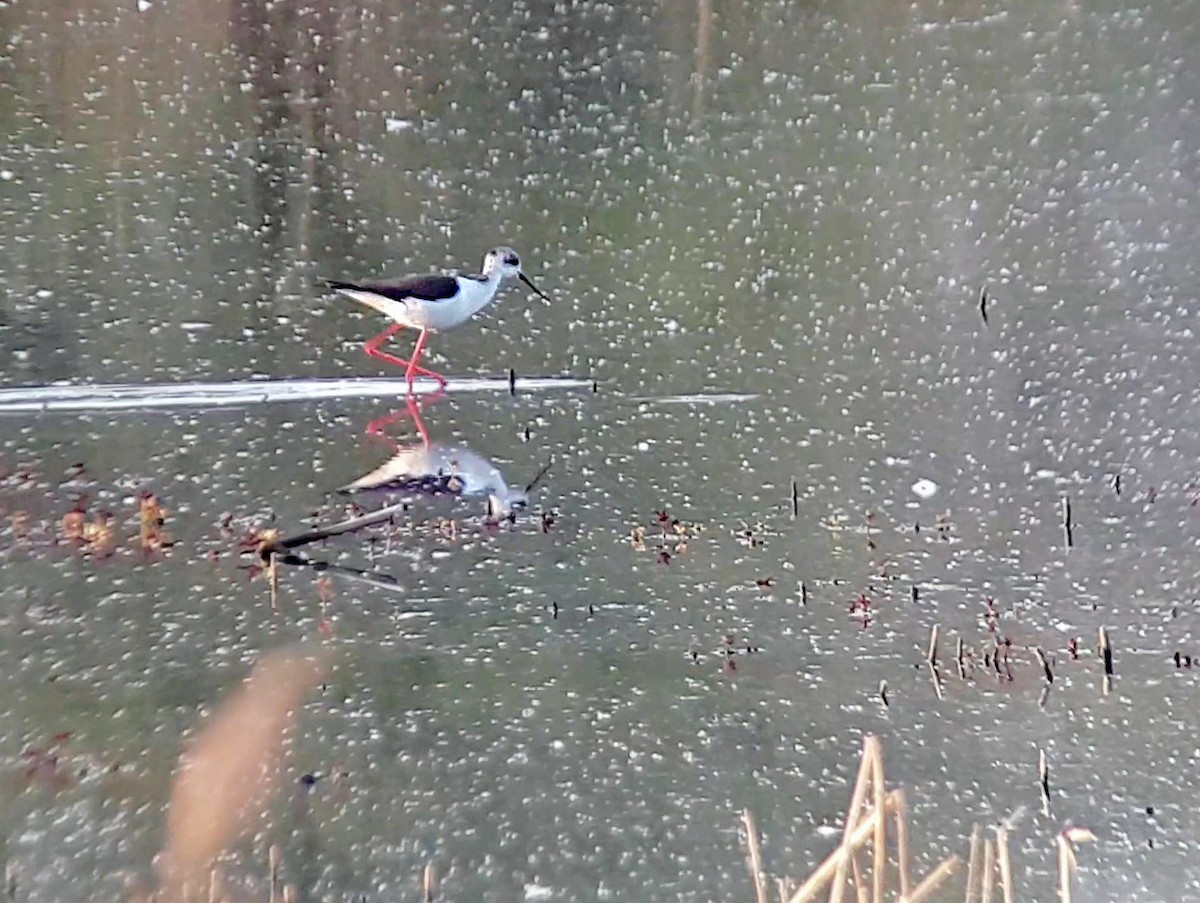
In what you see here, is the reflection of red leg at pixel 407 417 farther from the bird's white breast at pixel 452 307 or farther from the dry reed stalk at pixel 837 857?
the dry reed stalk at pixel 837 857

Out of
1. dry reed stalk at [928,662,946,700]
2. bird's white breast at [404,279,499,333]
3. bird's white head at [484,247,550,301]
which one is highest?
bird's white head at [484,247,550,301]

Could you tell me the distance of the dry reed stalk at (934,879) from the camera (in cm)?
69

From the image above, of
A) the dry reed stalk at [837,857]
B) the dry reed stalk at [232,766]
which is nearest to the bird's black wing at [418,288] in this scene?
the dry reed stalk at [232,766]

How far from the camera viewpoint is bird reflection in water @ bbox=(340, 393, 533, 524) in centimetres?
73

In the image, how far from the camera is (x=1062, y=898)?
2.27ft

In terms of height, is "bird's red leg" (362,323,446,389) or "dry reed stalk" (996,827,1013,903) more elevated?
"bird's red leg" (362,323,446,389)

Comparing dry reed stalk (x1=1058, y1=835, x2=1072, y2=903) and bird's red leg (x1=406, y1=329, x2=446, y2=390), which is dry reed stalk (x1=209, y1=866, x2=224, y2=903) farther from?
dry reed stalk (x1=1058, y1=835, x2=1072, y2=903)

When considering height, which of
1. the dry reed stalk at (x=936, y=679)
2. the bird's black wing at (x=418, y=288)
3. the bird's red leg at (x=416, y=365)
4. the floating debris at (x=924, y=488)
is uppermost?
the bird's black wing at (x=418, y=288)

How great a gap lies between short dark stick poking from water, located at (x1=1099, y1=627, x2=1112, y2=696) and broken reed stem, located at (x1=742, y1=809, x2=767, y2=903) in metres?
0.26

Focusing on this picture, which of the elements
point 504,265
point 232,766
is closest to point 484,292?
point 504,265

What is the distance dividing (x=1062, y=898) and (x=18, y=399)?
80cm

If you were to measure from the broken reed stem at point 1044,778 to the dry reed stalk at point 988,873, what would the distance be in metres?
0.04

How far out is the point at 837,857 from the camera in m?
0.69

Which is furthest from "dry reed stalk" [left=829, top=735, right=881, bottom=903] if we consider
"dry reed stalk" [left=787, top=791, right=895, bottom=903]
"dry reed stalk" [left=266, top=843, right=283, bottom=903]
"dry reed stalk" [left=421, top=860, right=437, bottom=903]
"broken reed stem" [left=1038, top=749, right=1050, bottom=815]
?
Result: "dry reed stalk" [left=266, top=843, right=283, bottom=903]
